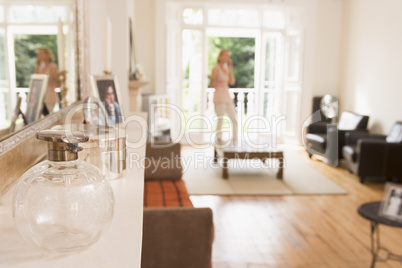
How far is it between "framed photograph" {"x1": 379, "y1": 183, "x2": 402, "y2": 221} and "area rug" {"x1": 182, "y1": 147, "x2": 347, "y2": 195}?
1976 mm

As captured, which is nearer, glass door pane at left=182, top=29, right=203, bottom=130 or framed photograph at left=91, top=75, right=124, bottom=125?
framed photograph at left=91, top=75, right=124, bottom=125

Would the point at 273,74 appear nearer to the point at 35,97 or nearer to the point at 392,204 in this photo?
the point at 392,204

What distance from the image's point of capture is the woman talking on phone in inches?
252

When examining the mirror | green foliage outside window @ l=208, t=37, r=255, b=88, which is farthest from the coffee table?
green foliage outside window @ l=208, t=37, r=255, b=88

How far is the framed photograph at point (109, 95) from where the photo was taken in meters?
1.92

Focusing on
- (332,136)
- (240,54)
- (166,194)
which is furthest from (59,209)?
(240,54)

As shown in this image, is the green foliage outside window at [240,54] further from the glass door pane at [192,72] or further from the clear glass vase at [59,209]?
the clear glass vase at [59,209]

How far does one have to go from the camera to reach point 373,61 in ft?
20.9

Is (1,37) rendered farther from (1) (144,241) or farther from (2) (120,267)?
(1) (144,241)

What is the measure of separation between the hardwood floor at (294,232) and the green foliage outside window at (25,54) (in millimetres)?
1983

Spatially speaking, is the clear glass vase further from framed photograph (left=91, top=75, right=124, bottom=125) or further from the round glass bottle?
framed photograph (left=91, top=75, right=124, bottom=125)

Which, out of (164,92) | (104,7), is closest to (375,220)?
(104,7)

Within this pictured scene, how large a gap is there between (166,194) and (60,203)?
6.49 ft

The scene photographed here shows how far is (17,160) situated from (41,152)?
265mm
